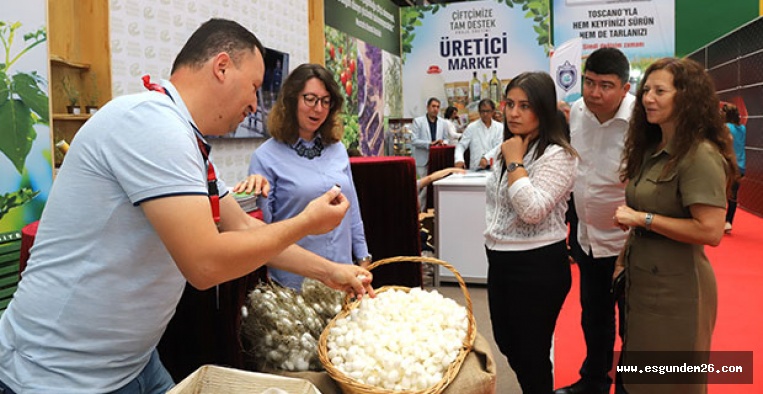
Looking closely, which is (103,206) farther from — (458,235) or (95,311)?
(458,235)

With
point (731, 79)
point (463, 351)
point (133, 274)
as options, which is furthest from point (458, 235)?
point (731, 79)

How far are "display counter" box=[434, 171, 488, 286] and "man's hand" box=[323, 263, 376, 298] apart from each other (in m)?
4.07

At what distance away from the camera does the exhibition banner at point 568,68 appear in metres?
6.88

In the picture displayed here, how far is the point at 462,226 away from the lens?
5.56m

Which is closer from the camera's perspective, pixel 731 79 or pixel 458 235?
pixel 458 235

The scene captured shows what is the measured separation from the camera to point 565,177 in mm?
2318

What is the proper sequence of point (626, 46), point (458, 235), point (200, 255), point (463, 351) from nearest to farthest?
1. point (200, 255)
2. point (463, 351)
3. point (458, 235)
4. point (626, 46)

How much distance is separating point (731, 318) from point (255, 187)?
3.87 metres

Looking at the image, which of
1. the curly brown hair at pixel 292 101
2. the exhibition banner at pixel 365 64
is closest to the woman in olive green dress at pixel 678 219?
the curly brown hair at pixel 292 101

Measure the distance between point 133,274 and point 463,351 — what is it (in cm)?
73

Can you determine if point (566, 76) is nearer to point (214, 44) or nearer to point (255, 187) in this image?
point (255, 187)

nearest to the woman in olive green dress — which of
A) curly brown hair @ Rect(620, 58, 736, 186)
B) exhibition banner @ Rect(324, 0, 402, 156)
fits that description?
curly brown hair @ Rect(620, 58, 736, 186)

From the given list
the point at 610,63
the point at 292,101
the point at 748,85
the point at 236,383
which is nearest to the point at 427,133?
the point at 748,85

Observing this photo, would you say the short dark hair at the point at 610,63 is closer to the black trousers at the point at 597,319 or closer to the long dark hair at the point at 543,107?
the long dark hair at the point at 543,107
